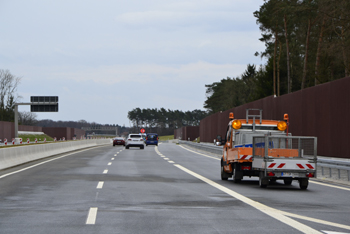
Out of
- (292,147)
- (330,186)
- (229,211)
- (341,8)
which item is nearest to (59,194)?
(229,211)

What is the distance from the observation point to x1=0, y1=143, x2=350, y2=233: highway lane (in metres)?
8.69

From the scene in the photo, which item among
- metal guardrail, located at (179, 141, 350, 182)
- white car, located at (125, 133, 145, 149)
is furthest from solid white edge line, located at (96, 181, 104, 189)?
white car, located at (125, 133, 145, 149)

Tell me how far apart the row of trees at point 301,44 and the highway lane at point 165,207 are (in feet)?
83.7

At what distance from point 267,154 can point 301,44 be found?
204ft

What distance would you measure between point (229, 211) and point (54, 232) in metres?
3.89

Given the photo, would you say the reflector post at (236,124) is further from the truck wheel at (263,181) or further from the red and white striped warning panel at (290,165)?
the red and white striped warning panel at (290,165)

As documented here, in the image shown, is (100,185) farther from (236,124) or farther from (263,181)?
(236,124)

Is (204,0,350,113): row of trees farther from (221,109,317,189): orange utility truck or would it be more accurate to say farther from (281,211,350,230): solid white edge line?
(281,211,350,230): solid white edge line

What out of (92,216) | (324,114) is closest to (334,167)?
(324,114)

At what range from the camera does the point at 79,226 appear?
861 centimetres

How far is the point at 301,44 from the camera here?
74875mm

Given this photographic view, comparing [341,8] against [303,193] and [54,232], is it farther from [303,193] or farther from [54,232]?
[54,232]

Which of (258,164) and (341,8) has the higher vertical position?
(341,8)

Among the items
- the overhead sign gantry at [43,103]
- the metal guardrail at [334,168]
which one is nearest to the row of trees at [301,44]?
the metal guardrail at [334,168]
